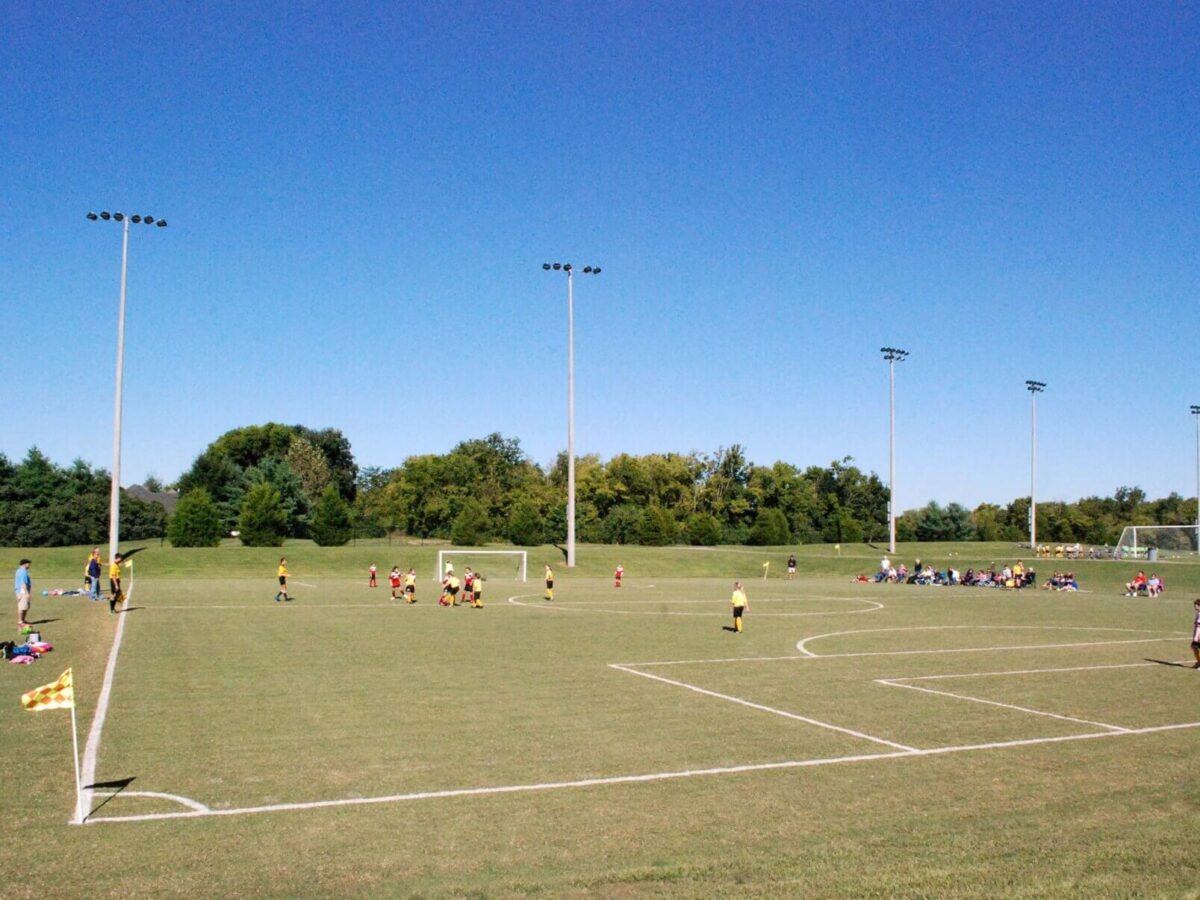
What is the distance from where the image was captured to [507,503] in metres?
119

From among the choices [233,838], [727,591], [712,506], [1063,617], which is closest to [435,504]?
[712,506]

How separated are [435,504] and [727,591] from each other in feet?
225

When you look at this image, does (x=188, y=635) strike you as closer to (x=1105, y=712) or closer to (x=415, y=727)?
(x=415, y=727)

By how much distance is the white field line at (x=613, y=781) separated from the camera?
10.5 m

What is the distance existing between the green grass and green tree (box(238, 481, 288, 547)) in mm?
48915

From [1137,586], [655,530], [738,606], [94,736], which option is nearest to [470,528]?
[655,530]

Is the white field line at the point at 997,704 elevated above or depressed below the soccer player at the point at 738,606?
below

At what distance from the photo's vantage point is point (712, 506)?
408ft

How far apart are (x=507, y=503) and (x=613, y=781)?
107819 millimetres

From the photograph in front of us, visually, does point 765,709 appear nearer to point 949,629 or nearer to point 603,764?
point 603,764

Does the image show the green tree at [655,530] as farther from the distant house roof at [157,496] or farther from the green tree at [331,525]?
the distant house roof at [157,496]

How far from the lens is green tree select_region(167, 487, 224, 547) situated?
7462 centimetres

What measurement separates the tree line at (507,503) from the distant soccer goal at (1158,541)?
92.1 feet

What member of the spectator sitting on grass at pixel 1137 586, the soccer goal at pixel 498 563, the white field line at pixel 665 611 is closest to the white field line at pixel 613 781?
the white field line at pixel 665 611
